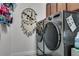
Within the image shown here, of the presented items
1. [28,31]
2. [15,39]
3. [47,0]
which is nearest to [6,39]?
[15,39]

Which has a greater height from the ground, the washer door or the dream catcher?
the dream catcher

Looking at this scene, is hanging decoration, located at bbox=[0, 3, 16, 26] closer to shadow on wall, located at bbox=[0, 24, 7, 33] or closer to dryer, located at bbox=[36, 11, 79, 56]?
shadow on wall, located at bbox=[0, 24, 7, 33]

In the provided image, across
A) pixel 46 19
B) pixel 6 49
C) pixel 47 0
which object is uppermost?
pixel 47 0

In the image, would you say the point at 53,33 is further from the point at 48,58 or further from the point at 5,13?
the point at 5,13

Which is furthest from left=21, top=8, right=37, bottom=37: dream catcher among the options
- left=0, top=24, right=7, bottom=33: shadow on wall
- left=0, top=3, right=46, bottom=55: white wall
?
left=0, top=24, right=7, bottom=33: shadow on wall

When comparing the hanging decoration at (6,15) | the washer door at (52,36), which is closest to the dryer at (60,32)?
the washer door at (52,36)

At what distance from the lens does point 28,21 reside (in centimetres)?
128

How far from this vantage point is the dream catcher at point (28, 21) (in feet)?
4.08

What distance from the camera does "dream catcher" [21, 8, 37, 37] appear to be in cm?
124

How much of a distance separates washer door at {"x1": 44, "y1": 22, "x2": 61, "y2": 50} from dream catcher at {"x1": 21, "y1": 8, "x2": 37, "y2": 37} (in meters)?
0.13

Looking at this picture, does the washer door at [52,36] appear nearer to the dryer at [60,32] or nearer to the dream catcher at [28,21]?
the dryer at [60,32]

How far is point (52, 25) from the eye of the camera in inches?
45.1

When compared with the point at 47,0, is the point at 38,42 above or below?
below

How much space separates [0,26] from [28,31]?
27cm
